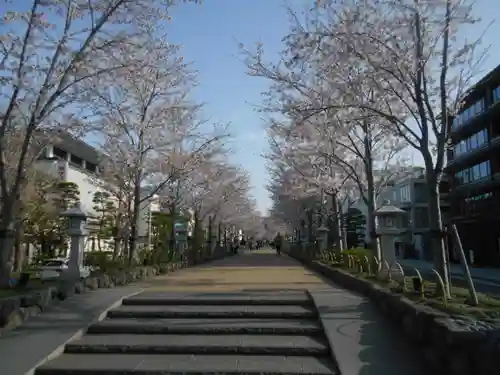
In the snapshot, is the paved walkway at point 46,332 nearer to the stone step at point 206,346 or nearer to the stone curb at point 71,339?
the stone curb at point 71,339

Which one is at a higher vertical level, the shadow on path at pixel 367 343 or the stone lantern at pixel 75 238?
the stone lantern at pixel 75 238

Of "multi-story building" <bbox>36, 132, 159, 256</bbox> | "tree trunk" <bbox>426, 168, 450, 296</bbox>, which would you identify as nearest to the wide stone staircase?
"tree trunk" <bbox>426, 168, 450, 296</bbox>

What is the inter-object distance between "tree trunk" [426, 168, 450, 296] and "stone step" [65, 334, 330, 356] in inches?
105

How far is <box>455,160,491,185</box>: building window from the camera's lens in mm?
32481

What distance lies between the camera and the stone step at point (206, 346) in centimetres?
569

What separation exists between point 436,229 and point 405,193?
4492cm

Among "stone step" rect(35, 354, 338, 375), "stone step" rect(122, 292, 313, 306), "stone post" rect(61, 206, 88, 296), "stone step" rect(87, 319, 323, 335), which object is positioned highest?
"stone post" rect(61, 206, 88, 296)

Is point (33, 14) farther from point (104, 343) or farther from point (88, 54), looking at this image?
point (104, 343)

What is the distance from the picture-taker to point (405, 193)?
5031 centimetres

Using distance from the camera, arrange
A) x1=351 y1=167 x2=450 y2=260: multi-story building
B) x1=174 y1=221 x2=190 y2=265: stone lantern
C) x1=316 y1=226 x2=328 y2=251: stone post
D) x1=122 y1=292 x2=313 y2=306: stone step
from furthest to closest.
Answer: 1. x1=351 y1=167 x2=450 y2=260: multi-story building
2. x1=174 y1=221 x2=190 y2=265: stone lantern
3. x1=316 y1=226 x2=328 y2=251: stone post
4. x1=122 y1=292 x2=313 y2=306: stone step

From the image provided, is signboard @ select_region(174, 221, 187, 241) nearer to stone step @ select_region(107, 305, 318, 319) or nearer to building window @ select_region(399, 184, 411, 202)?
stone step @ select_region(107, 305, 318, 319)

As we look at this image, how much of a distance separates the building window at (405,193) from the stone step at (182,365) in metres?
46.3

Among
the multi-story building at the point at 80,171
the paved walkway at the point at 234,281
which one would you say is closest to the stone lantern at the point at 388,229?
the paved walkway at the point at 234,281

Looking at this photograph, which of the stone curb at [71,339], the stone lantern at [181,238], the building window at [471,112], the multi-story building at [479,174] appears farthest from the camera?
the building window at [471,112]
